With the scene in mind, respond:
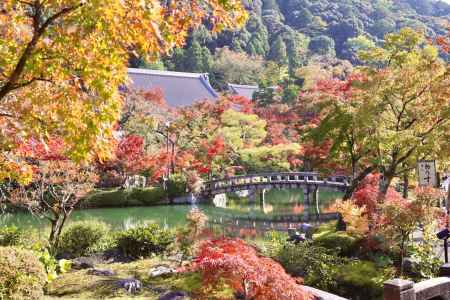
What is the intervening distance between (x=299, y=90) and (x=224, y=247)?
956 inches

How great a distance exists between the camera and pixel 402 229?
22.2 feet

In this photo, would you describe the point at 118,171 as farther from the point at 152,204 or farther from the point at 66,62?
the point at 66,62

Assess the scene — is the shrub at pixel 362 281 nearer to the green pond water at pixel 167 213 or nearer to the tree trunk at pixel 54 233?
the tree trunk at pixel 54 233

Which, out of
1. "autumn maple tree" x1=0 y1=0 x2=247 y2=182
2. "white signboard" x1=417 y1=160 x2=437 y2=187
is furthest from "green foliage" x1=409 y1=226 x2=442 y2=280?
"autumn maple tree" x1=0 y1=0 x2=247 y2=182

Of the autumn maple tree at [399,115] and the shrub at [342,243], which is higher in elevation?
the autumn maple tree at [399,115]

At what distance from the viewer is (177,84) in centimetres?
3666

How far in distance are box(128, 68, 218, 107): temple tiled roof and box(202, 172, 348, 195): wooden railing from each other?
1421 cm

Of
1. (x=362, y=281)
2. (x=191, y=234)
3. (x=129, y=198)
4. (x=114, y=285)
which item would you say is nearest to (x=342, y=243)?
(x=362, y=281)

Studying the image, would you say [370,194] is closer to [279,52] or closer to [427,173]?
[427,173]

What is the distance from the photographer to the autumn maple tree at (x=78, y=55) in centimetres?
330

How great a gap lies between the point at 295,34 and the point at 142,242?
47.5 meters

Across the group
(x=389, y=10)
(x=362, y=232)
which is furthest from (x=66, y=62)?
(x=389, y=10)

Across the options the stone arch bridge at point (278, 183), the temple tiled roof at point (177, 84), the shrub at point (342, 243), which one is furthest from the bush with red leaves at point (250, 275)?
the temple tiled roof at point (177, 84)

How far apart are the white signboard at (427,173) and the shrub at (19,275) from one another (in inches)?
252
